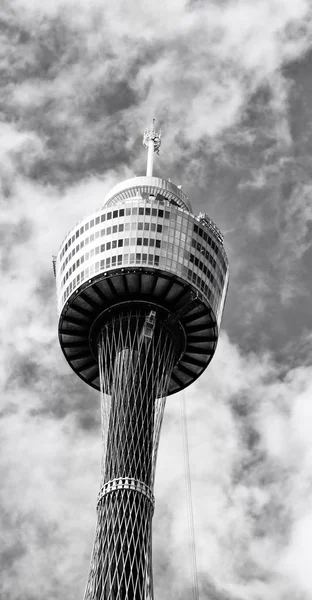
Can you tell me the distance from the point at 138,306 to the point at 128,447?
19.1 meters

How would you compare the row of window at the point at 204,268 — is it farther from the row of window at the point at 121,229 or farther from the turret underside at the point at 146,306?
the row of window at the point at 121,229

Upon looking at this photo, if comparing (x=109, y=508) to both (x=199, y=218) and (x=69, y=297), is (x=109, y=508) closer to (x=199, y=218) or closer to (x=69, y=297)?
(x=69, y=297)

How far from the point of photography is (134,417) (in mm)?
127062

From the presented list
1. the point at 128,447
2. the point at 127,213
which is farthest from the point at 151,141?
the point at 128,447

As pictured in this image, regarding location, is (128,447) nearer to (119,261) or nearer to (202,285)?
(202,285)

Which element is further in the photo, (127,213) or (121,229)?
(127,213)

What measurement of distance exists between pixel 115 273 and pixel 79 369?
19207 mm

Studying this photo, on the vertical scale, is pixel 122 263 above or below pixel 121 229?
below

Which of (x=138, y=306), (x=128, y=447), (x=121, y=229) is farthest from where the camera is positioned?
(x=138, y=306)

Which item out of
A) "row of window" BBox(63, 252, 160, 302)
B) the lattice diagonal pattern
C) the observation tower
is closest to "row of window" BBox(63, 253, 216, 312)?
"row of window" BBox(63, 252, 160, 302)

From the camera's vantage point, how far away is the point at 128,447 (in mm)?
124375

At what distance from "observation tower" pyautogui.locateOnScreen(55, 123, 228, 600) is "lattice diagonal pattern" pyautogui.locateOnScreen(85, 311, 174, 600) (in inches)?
5.3

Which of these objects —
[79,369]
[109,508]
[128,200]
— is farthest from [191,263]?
[109,508]

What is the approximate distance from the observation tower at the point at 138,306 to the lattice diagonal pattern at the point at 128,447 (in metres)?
0.13
